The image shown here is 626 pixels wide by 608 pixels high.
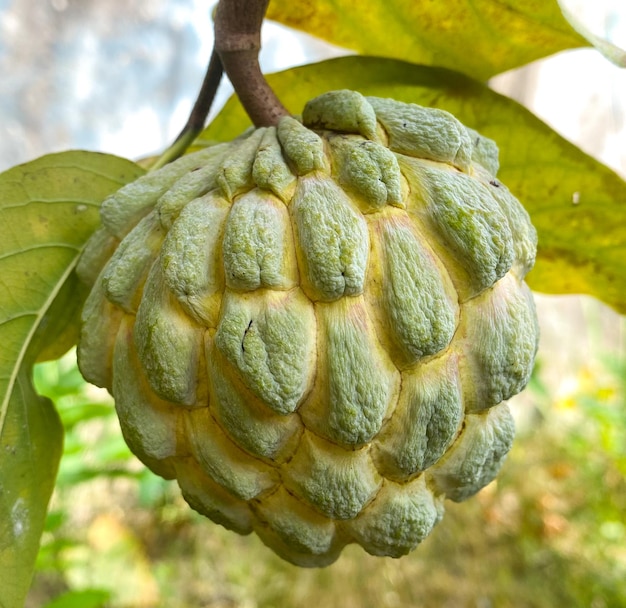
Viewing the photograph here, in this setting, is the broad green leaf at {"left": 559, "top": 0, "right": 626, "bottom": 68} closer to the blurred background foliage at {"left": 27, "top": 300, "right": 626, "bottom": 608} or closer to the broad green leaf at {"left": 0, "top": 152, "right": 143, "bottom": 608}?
the broad green leaf at {"left": 0, "top": 152, "right": 143, "bottom": 608}

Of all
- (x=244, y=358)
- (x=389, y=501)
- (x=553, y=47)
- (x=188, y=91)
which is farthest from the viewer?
(x=188, y=91)

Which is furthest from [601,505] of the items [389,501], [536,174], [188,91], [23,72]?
[23,72]

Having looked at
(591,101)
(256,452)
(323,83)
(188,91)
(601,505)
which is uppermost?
(323,83)

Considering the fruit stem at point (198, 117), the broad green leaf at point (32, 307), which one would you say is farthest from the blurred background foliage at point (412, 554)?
the fruit stem at point (198, 117)

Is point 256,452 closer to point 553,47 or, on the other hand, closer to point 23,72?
point 553,47

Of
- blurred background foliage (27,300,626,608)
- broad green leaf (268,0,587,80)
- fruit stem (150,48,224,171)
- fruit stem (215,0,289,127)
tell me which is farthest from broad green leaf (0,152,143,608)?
blurred background foliage (27,300,626,608)

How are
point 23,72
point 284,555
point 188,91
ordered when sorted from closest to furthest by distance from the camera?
point 284,555 < point 23,72 < point 188,91
